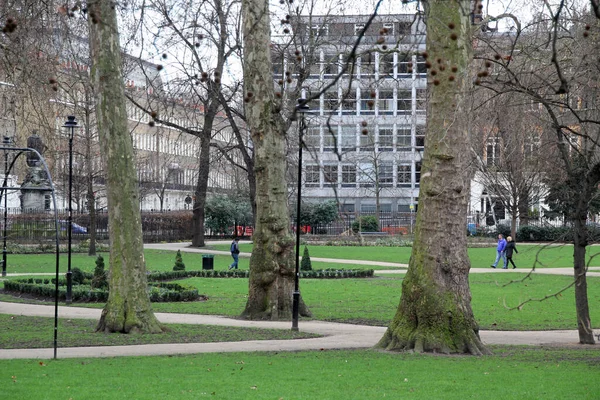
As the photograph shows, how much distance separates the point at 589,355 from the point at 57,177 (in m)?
36.2

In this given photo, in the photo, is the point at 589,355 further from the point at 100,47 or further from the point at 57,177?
the point at 57,177

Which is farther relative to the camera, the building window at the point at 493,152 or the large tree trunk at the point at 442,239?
the building window at the point at 493,152

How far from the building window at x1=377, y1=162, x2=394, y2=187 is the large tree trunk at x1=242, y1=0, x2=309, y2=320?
164 ft

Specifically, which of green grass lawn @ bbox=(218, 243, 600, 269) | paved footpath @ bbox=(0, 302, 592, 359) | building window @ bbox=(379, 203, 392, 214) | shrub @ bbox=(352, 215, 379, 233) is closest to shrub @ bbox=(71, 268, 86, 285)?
paved footpath @ bbox=(0, 302, 592, 359)

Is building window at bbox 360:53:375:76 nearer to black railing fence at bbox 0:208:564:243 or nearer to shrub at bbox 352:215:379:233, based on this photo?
black railing fence at bbox 0:208:564:243

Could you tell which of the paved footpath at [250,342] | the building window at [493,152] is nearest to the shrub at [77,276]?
the paved footpath at [250,342]

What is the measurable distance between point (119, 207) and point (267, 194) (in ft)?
14.1

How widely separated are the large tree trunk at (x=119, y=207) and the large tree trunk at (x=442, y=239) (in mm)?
4783

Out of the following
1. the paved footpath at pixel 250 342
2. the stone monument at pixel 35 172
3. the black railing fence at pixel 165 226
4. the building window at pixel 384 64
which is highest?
the building window at pixel 384 64

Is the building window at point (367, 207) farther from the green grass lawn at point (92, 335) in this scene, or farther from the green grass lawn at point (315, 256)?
the green grass lawn at point (92, 335)

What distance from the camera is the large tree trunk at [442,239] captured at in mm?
14320

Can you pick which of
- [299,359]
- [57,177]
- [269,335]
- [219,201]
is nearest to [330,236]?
[219,201]

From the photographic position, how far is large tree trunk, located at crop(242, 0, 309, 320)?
1958 cm

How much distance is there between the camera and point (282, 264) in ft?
66.1
